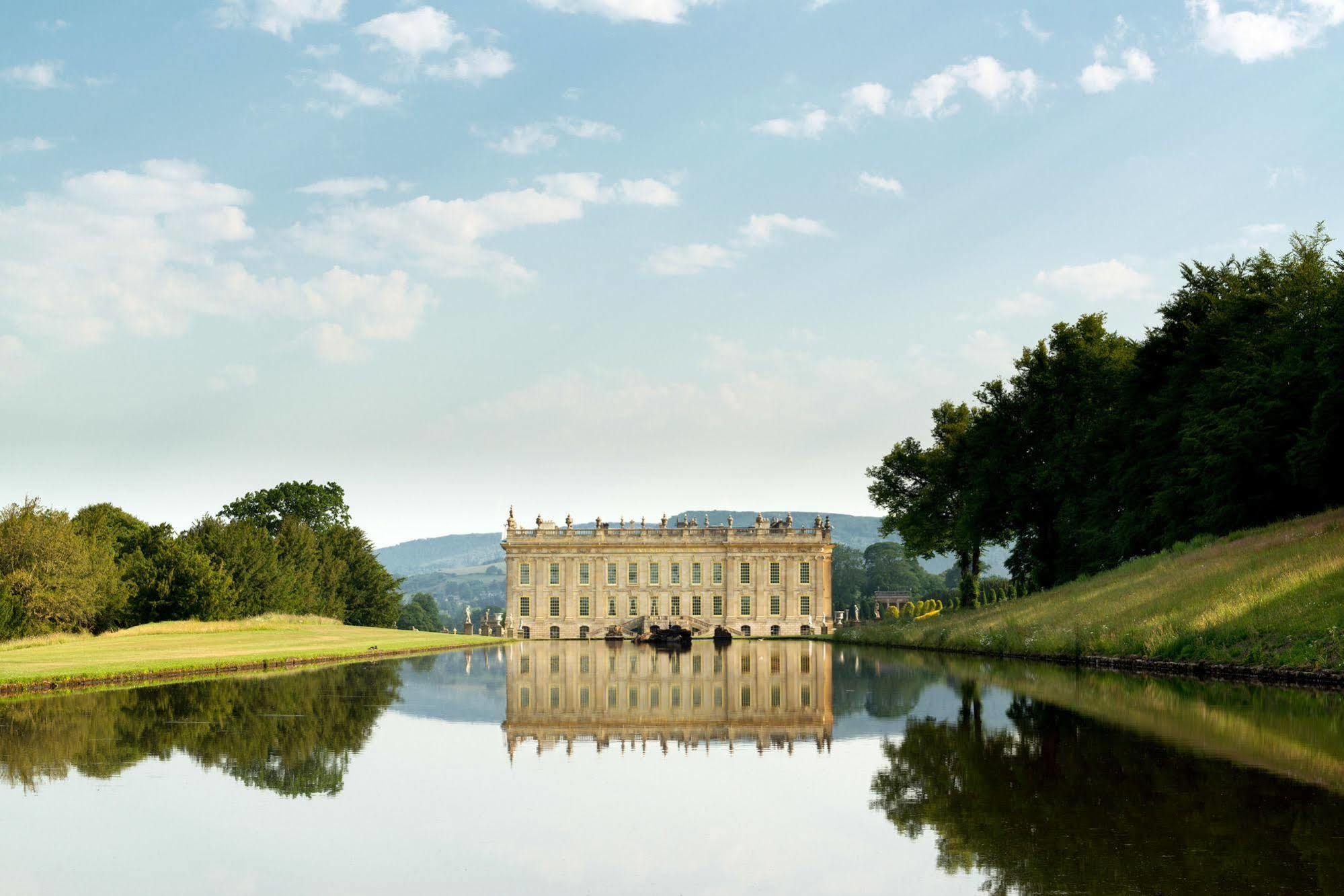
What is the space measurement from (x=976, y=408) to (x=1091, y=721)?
53036 mm

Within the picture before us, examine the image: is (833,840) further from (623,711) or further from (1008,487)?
(1008,487)

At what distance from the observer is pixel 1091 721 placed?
1770cm

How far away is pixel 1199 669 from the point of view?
27.1 meters

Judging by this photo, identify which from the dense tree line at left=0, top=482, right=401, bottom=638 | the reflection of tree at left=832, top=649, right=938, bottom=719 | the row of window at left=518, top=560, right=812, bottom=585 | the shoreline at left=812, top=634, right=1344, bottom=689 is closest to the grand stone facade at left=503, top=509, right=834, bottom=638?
the row of window at left=518, top=560, right=812, bottom=585

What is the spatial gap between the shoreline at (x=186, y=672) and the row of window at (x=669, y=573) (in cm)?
5589

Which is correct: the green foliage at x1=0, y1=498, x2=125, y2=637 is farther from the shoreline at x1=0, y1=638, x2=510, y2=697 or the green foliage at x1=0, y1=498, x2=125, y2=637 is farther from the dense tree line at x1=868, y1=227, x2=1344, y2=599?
the dense tree line at x1=868, y1=227, x2=1344, y2=599

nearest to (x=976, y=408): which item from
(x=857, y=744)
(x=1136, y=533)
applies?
(x=1136, y=533)

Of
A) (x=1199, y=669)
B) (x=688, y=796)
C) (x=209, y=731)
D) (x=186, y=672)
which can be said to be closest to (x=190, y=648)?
(x=186, y=672)

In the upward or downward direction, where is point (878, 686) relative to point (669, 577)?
downward

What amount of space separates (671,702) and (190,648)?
2427 centimetres

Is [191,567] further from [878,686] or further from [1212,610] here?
[1212,610]

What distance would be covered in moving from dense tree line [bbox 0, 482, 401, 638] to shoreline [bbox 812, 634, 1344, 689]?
3635 cm

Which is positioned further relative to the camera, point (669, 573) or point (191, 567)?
point (669, 573)

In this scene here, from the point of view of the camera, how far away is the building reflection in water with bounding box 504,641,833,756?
17.8 m
